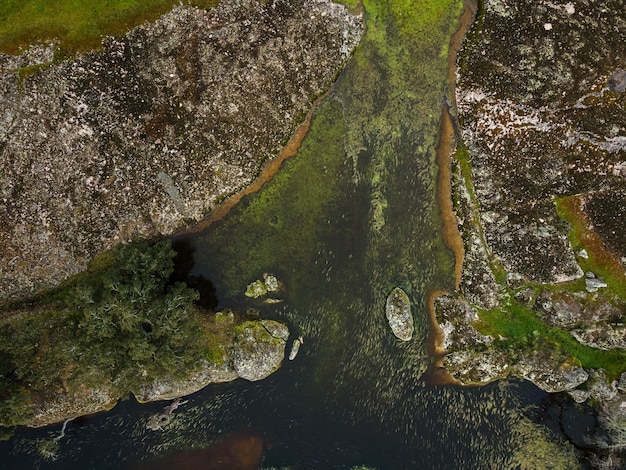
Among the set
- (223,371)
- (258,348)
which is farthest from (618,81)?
(223,371)

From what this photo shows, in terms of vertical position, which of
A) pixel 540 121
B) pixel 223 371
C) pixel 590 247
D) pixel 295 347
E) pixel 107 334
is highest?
pixel 540 121

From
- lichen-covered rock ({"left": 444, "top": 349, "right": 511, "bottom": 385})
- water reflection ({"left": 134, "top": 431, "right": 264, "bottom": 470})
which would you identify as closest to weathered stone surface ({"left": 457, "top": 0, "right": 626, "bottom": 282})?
lichen-covered rock ({"left": 444, "top": 349, "right": 511, "bottom": 385})

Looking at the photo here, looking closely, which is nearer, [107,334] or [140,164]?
[107,334]

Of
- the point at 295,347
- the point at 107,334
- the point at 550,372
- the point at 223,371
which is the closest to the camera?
the point at 107,334

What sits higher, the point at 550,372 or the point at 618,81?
the point at 618,81

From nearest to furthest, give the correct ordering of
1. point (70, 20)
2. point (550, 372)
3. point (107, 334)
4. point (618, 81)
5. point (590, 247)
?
point (107, 334) → point (70, 20) → point (618, 81) → point (590, 247) → point (550, 372)

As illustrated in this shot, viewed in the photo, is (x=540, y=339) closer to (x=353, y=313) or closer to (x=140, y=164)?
(x=353, y=313)

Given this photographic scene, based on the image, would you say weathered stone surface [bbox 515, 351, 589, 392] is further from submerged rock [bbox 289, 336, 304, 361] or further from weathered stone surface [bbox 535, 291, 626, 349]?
submerged rock [bbox 289, 336, 304, 361]
